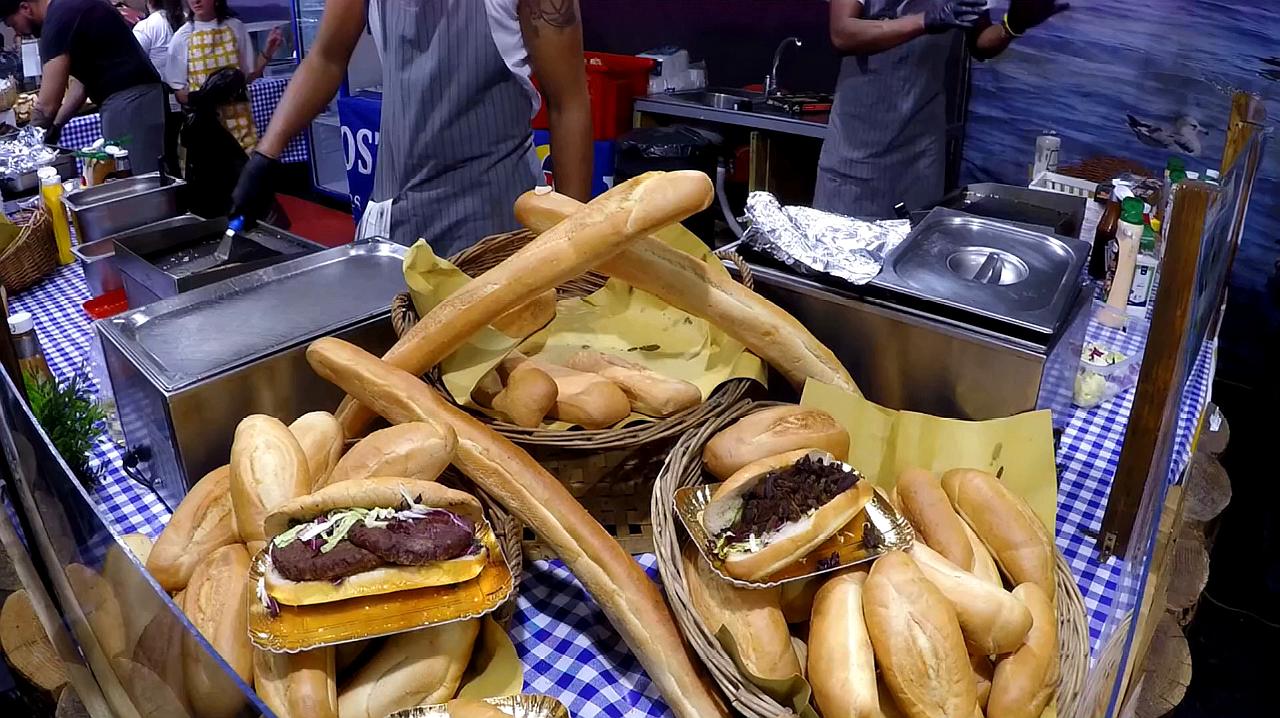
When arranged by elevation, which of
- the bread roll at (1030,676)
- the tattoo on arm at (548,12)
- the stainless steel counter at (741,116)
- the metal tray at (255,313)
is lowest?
the stainless steel counter at (741,116)

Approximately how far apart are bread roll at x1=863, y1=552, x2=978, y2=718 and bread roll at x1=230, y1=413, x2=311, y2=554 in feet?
Result: 2.12

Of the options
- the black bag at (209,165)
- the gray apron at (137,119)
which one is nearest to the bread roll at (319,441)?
the black bag at (209,165)

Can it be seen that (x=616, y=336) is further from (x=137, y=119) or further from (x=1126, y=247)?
(x=137, y=119)

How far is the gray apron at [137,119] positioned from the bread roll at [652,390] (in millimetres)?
3563

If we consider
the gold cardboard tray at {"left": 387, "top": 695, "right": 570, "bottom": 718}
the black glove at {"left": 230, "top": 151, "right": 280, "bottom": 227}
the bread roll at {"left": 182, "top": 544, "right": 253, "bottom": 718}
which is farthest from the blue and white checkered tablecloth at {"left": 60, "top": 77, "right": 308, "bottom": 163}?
the gold cardboard tray at {"left": 387, "top": 695, "right": 570, "bottom": 718}

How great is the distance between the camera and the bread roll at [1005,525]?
99 centimetres

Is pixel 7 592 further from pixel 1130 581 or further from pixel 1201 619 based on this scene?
pixel 1201 619

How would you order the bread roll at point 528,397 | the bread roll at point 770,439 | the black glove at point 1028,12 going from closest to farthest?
1. the bread roll at point 770,439
2. the bread roll at point 528,397
3. the black glove at point 1028,12

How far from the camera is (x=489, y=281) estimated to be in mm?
1324

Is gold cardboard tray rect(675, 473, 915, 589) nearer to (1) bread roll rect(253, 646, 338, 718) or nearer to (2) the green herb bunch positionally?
(1) bread roll rect(253, 646, 338, 718)

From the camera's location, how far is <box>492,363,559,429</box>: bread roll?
1233 millimetres

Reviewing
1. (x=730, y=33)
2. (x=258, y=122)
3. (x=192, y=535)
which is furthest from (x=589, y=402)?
(x=258, y=122)

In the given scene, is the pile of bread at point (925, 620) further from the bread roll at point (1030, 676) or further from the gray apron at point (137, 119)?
the gray apron at point (137, 119)

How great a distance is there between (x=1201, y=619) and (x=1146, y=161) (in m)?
1.95
